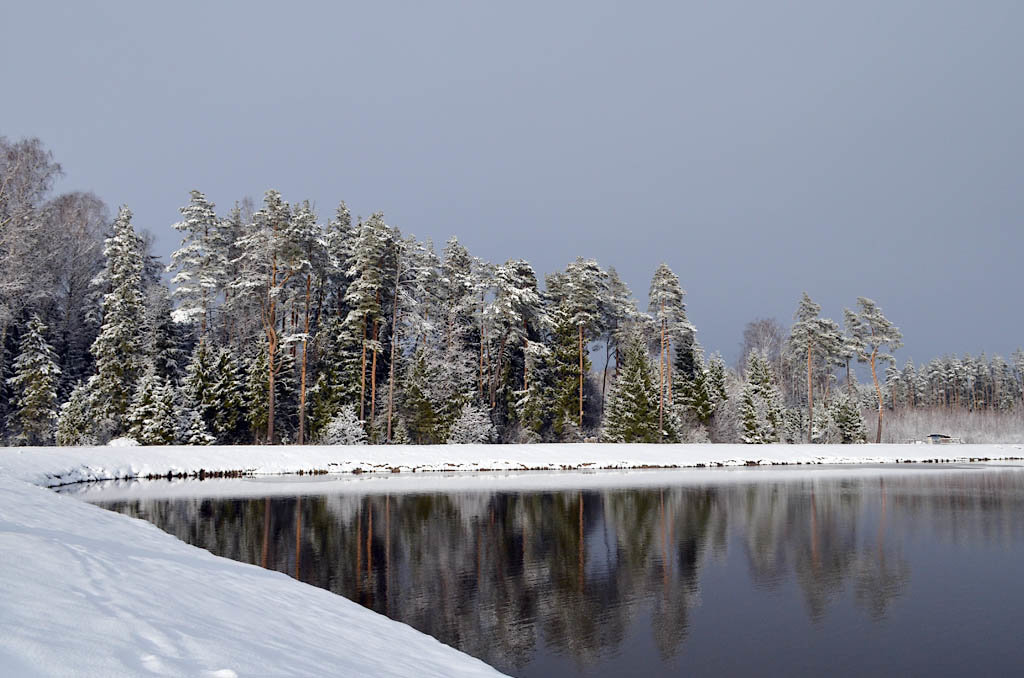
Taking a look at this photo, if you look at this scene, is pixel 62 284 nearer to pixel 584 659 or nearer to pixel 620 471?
pixel 620 471

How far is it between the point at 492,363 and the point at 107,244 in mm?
28988

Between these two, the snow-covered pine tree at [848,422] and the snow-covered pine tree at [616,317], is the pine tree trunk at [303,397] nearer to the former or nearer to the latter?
the snow-covered pine tree at [616,317]

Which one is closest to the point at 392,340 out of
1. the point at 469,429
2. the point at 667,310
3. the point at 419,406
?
the point at 419,406

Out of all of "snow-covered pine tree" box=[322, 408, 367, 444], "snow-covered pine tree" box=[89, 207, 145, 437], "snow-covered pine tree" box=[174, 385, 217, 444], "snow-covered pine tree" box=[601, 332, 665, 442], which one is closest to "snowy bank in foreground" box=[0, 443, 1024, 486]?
"snow-covered pine tree" box=[601, 332, 665, 442]

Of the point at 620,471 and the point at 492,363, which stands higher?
the point at 492,363

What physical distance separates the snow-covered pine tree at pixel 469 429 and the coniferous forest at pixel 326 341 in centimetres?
10

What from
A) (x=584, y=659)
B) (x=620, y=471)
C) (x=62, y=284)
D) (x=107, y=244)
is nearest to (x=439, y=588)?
(x=584, y=659)

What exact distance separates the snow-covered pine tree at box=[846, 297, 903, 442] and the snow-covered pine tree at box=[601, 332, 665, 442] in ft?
84.1

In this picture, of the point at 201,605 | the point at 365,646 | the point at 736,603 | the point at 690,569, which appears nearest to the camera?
the point at 201,605

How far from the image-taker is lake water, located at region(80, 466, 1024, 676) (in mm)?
9523

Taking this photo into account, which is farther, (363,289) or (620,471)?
(363,289)

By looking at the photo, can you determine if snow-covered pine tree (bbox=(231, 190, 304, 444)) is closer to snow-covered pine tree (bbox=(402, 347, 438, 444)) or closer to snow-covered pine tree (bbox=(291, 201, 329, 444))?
snow-covered pine tree (bbox=(291, 201, 329, 444))

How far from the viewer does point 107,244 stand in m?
46.2

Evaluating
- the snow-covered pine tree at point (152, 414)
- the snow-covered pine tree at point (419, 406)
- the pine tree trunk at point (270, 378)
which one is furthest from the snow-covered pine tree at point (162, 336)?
the snow-covered pine tree at point (419, 406)
